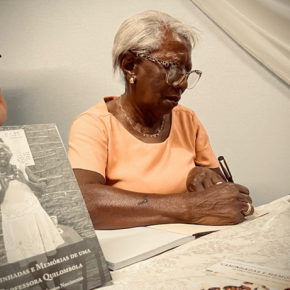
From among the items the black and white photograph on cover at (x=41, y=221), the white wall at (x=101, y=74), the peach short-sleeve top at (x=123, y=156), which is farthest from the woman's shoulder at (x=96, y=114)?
the white wall at (x=101, y=74)

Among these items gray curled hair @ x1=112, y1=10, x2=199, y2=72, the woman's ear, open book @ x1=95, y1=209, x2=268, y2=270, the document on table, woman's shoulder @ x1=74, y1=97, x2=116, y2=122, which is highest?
gray curled hair @ x1=112, y1=10, x2=199, y2=72

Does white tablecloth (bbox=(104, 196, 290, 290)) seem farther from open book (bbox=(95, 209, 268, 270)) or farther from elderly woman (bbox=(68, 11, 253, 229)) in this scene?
elderly woman (bbox=(68, 11, 253, 229))

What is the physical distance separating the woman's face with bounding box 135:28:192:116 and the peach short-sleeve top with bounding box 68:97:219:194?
0.58ft

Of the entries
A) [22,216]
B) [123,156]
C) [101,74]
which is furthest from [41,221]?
[101,74]

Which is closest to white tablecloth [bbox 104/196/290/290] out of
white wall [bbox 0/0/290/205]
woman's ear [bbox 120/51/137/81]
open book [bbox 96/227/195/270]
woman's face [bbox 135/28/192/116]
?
open book [bbox 96/227/195/270]

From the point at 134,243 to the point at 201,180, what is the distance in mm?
613

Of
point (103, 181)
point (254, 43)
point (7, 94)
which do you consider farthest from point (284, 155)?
point (7, 94)

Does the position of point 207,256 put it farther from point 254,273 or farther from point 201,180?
point 201,180

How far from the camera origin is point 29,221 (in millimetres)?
720

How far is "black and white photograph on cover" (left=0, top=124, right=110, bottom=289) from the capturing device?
0.68 m

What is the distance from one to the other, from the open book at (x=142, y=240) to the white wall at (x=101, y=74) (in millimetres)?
1242

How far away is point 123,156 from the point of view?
1.56 meters

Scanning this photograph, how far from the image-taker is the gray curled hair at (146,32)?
5.14 ft

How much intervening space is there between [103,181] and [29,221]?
71 cm
